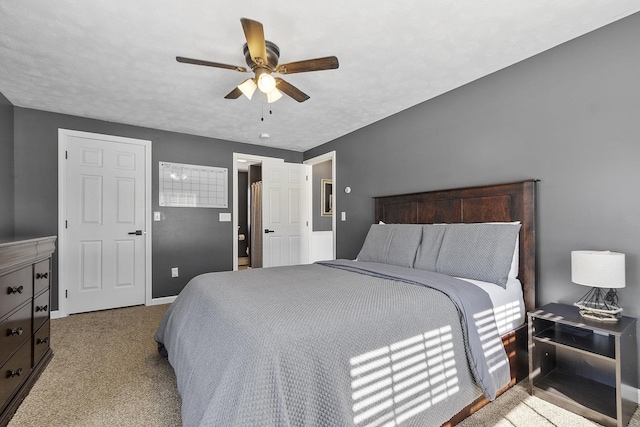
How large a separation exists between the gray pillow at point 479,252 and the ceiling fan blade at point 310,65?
1628 millimetres

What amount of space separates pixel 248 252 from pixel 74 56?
17.0ft

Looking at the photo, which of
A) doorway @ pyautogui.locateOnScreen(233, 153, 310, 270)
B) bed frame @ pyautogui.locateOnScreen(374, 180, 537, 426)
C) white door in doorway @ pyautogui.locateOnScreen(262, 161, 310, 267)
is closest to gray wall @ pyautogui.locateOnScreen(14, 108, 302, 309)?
doorway @ pyautogui.locateOnScreen(233, 153, 310, 270)

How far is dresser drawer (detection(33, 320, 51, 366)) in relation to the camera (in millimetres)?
2180

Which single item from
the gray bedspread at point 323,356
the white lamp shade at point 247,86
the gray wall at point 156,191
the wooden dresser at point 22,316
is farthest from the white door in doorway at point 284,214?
the gray bedspread at point 323,356

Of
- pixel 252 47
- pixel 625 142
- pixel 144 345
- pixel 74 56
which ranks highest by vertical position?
pixel 74 56

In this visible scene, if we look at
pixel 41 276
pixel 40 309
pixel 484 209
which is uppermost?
pixel 484 209

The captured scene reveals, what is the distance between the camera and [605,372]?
197 cm

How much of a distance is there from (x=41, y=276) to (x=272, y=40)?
2.47 m

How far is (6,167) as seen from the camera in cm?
314

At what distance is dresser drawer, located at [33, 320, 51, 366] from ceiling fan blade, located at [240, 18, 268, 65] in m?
2.51

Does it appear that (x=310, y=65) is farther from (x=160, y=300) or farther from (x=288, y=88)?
(x=160, y=300)

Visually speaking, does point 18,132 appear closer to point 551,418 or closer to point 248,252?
point 248,252

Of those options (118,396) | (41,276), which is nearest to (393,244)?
(118,396)

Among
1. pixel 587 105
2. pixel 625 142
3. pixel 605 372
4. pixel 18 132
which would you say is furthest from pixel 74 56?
pixel 605 372
